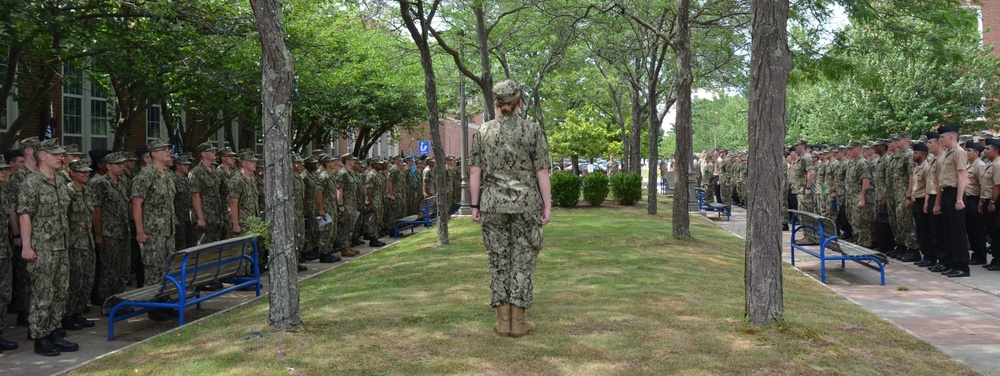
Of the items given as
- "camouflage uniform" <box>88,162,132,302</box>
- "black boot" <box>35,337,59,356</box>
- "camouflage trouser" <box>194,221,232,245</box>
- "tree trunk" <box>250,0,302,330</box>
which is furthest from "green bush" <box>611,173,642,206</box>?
"black boot" <box>35,337,59,356</box>

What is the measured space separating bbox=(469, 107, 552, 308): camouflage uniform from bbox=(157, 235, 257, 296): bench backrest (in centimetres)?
289

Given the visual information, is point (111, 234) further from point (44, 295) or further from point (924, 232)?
point (924, 232)

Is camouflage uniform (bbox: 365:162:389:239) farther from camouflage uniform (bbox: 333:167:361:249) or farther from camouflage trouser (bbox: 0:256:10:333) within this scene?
camouflage trouser (bbox: 0:256:10:333)

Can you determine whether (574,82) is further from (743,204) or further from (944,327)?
(944,327)

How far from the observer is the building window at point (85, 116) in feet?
71.3

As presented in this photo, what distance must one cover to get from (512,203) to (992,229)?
30.0 ft

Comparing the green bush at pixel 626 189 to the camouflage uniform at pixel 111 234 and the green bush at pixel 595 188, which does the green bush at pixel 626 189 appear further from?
the camouflage uniform at pixel 111 234

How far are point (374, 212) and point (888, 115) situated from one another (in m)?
25.4

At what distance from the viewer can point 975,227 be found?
1243cm

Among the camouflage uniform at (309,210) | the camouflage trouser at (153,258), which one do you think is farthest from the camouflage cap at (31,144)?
the camouflage uniform at (309,210)

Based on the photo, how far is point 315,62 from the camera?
23.9 meters

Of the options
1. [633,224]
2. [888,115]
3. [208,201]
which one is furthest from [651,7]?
[888,115]

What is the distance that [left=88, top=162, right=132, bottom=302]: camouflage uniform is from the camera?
1002 centimetres

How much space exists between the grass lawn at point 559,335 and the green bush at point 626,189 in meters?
14.4
